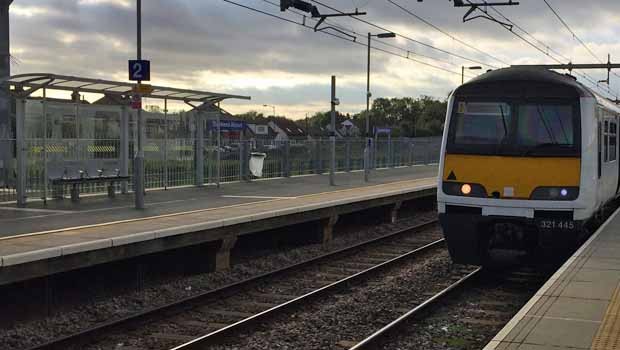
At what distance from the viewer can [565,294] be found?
774 centimetres

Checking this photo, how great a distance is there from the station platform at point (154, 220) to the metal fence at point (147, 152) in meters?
0.64

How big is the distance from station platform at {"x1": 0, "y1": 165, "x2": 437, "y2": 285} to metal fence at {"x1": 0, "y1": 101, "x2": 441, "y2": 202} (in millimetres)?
638

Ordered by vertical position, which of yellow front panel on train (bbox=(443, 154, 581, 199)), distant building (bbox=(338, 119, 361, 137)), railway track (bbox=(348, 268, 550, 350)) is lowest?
railway track (bbox=(348, 268, 550, 350))

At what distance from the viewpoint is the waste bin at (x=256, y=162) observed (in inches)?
935

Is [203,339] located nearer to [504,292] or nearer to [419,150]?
[504,292]

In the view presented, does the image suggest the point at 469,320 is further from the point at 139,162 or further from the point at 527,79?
the point at 139,162

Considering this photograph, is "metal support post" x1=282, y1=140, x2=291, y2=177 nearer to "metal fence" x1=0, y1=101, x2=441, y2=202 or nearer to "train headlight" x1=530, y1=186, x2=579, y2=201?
"metal fence" x1=0, y1=101, x2=441, y2=202

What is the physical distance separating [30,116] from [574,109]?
10.9 meters

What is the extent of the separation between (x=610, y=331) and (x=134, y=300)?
6364mm

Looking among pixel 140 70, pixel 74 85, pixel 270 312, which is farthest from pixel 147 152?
pixel 270 312

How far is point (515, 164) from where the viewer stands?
1034 centimetres

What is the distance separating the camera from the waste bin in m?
23.8

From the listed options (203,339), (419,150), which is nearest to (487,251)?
(203,339)

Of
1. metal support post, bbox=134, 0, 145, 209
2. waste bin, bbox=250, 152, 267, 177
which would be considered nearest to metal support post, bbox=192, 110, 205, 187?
waste bin, bbox=250, 152, 267, 177
